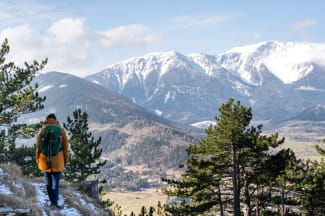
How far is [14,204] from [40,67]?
100ft

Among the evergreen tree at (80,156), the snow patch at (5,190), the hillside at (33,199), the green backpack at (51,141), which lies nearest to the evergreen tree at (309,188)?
the hillside at (33,199)

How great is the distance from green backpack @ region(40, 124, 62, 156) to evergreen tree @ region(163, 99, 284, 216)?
58.7ft

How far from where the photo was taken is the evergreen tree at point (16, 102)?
127 ft

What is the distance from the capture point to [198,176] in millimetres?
30906

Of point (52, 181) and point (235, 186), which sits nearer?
point (52, 181)

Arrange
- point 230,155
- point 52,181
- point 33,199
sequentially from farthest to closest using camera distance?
point 230,155, point 33,199, point 52,181

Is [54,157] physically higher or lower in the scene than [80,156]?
higher

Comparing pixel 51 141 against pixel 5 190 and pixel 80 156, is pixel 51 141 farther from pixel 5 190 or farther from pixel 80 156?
pixel 80 156

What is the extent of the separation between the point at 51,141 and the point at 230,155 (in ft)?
66.6

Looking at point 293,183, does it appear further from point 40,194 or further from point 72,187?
Answer: point 40,194

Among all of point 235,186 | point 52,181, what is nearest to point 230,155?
point 235,186

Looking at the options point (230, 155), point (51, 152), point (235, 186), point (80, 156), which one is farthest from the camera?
point (80, 156)

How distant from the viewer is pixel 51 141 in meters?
13.9

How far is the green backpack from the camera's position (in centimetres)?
1394
